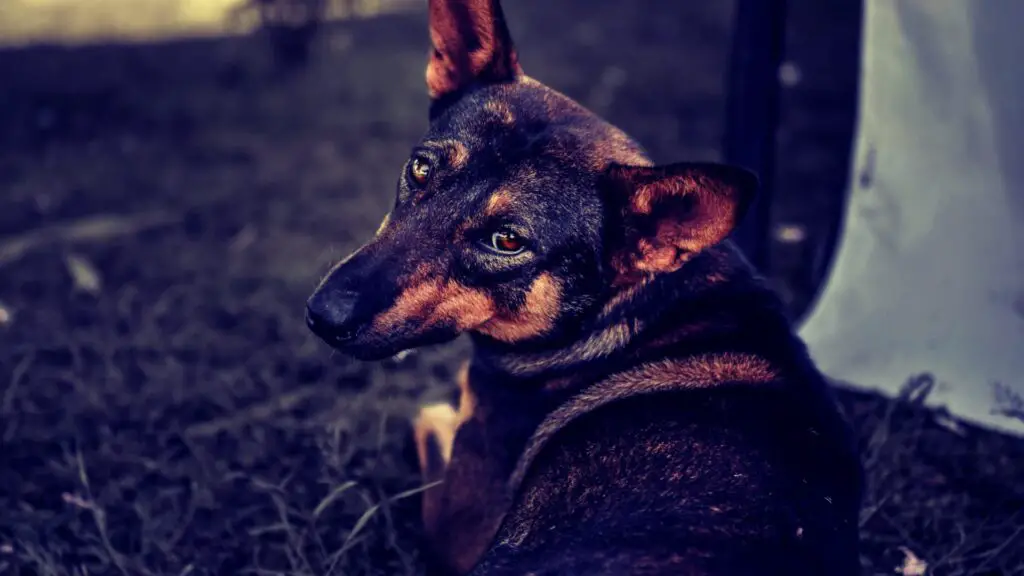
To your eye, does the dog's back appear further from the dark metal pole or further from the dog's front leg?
the dark metal pole

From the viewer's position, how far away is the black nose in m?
2.45

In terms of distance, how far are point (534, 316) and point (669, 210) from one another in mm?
542

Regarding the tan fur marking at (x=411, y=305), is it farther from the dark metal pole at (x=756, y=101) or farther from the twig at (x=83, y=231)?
the twig at (x=83, y=231)

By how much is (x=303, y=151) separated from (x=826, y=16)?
4.98m

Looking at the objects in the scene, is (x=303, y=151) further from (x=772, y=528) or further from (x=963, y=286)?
(x=772, y=528)

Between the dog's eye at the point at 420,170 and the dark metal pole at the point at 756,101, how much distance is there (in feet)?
5.50

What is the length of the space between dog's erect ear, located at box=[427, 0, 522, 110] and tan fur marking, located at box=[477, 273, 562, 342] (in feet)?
2.52

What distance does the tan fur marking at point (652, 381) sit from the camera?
2.44m

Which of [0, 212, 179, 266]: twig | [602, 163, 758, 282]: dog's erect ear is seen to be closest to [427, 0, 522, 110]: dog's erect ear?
[602, 163, 758, 282]: dog's erect ear

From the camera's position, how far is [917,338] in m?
3.81

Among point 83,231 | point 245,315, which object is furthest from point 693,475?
point 83,231

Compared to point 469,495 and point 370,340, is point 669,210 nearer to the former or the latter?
point 370,340

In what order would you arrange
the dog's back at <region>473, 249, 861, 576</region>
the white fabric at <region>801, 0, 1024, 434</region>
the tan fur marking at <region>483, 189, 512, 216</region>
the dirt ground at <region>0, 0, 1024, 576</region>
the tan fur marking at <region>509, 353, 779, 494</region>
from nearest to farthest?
1. the dog's back at <region>473, 249, 861, 576</region>
2. the tan fur marking at <region>509, 353, 779, 494</region>
3. the tan fur marking at <region>483, 189, 512, 216</region>
4. the dirt ground at <region>0, 0, 1024, 576</region>
5. the white fabric at <region>801, 0, 1024, 434</region>

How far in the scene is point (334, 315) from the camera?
2.45 meters
